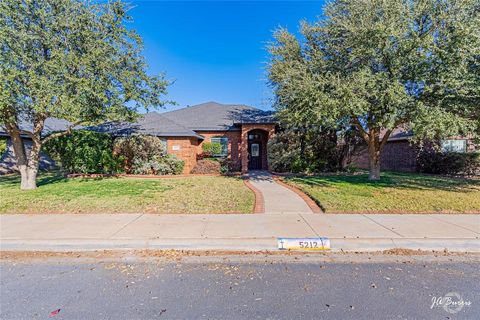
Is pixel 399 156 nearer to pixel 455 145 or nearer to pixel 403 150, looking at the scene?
pixel 403 150

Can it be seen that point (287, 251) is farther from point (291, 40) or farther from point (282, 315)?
point (291, 40)

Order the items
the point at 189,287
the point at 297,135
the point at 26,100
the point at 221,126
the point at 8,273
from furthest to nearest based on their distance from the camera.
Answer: the point at 221,126
the point at 297,135
the point at 26,100
the point at 8,273
the point at 189,287

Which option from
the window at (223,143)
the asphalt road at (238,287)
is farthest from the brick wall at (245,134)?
the asphalt road at (238,287)

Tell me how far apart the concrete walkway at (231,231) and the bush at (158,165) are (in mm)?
8632

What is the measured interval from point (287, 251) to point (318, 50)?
9.07m

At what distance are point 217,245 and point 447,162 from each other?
1829 centimetres

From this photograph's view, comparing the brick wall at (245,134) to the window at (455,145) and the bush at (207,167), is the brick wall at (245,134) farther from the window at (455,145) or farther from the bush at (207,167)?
the window at (455,145)

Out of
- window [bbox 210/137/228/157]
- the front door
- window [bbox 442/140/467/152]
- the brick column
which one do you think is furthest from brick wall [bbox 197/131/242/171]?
window [bbox 442/140/467/152]

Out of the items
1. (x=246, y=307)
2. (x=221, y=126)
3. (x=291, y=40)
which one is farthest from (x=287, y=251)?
(x=221, y=126)

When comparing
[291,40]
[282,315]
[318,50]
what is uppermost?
[291,40]

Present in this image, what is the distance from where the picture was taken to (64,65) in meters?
8.43

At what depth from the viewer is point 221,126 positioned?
1891 centimetres

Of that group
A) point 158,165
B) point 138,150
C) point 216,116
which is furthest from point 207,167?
point 216,116

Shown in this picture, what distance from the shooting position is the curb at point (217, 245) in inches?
185
